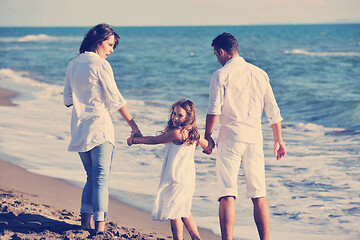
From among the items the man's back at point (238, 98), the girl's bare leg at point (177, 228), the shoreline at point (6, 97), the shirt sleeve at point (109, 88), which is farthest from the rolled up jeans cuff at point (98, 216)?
the shoreline at point (6, 97)

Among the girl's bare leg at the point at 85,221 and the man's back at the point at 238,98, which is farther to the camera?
the girl's bare leg at the point at 85,221

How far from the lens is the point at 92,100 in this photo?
3.60m

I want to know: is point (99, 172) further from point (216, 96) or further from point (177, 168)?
point (216, 96)

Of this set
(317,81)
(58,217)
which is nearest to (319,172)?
(58,217)

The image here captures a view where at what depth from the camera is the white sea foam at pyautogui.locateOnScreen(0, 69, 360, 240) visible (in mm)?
4734

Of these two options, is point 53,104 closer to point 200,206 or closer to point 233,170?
point 200,206

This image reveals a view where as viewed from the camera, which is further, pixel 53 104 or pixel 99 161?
pixel 53 104

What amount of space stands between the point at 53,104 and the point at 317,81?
11.6 metres

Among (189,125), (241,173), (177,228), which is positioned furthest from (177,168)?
(241,173)

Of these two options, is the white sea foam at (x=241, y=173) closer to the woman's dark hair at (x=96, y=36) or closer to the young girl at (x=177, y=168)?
the young girl at (x=177, y=168)

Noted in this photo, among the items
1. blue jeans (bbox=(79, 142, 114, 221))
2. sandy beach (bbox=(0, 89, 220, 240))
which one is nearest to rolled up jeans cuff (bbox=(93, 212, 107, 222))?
blue jeans (bbox=(79, 142, 114, 221))

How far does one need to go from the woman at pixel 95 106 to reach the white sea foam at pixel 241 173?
1.32 meters

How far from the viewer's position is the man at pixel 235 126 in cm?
361

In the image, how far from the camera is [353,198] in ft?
17.8
